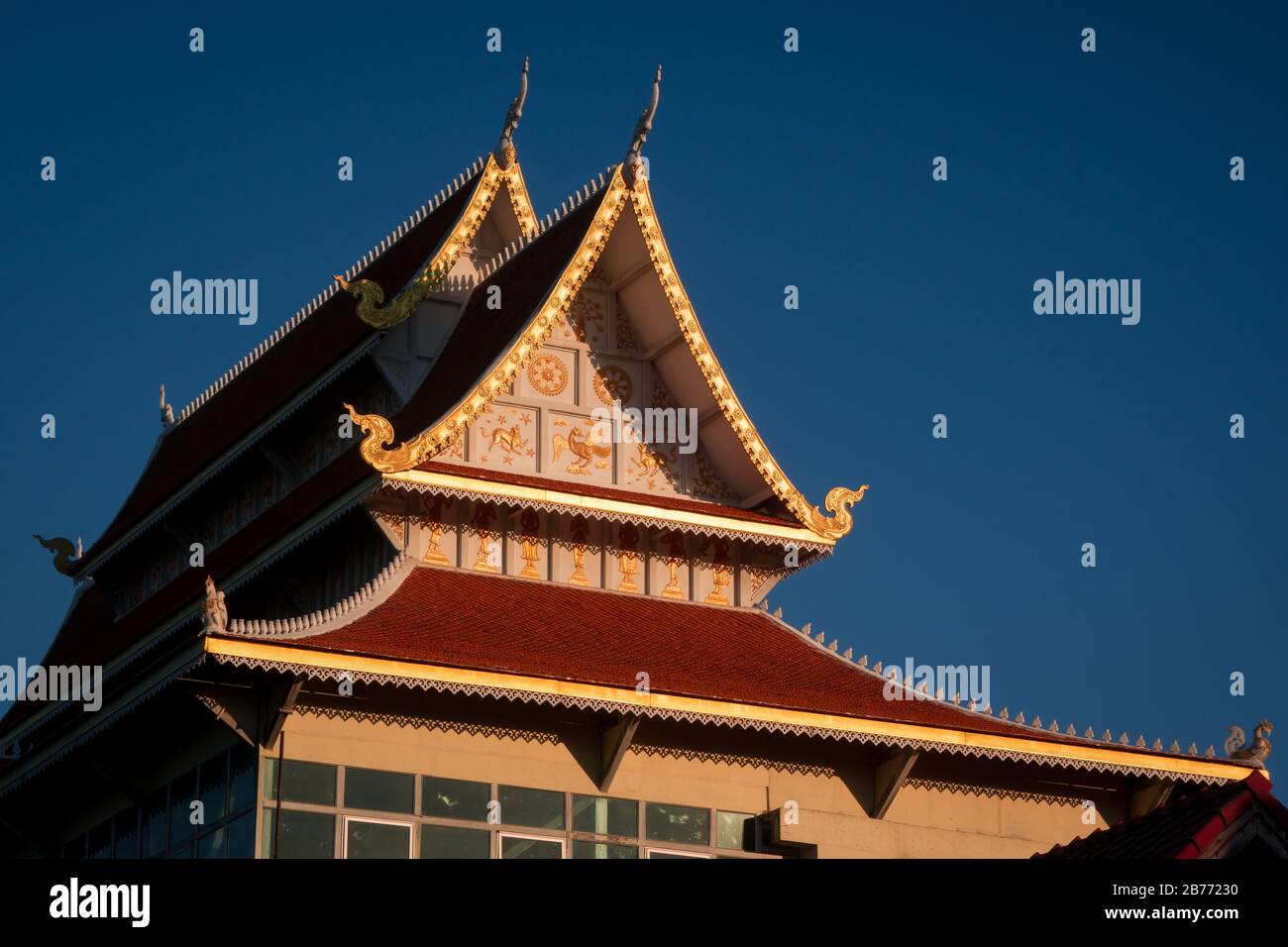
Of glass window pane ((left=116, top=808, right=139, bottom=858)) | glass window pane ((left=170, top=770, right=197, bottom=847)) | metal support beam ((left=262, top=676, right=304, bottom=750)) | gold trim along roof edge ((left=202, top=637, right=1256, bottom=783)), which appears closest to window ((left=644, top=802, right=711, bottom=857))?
gold trim along roof edge ((left=202, top=637, right=1256, bottom=783))

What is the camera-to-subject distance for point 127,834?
3612cm

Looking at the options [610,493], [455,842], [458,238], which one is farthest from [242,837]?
[458,238]

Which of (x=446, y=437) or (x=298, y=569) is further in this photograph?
(x=298, y=569)

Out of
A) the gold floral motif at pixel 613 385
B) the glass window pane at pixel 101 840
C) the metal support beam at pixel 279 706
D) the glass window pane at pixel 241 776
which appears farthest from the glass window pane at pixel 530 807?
the gold floral motif at pixel 613 385

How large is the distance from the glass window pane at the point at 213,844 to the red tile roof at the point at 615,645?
2.74m

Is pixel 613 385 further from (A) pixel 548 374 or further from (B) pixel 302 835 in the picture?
(B) pixel 302 835

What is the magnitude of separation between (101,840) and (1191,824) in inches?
756

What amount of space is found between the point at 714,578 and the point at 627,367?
3290mm

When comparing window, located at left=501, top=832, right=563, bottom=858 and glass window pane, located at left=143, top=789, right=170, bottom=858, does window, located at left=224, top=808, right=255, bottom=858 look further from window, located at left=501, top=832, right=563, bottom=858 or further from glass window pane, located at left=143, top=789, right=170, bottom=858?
window, located at left=501, top=832, right=563, bottom=858

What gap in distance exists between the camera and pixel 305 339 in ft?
151

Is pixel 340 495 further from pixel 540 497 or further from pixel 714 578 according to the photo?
pixel 714 578

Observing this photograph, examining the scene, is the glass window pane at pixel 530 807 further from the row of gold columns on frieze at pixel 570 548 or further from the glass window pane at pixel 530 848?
the row of gold columns on frieze at pixel 570 548
